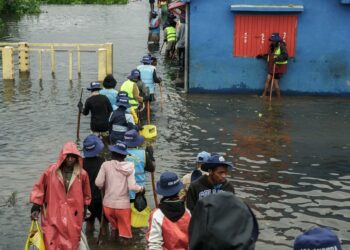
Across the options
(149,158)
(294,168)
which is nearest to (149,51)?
(294,168)

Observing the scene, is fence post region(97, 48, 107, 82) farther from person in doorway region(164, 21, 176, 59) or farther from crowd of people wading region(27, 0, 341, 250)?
crowd of people wading region(27, 0, 341, 250)

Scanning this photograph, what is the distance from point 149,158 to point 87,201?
1.49 m

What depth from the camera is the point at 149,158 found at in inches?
322

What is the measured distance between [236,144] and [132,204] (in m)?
4.93

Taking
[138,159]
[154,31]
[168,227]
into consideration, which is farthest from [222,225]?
[154,31]

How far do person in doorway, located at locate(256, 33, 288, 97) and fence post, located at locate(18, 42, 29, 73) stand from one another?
24.2ft

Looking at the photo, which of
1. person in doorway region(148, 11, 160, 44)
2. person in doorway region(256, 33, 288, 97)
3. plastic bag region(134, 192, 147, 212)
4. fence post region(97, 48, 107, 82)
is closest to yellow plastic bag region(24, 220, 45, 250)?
plastic bag region(134, 192, 147, 212)

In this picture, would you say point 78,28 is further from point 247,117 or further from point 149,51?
point 247,117

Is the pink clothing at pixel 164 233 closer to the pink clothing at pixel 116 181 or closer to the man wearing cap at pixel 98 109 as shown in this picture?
the pink clothing at pixel 116 181

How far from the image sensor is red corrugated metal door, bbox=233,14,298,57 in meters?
16.8

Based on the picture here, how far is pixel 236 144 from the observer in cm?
1263

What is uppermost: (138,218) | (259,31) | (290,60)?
(259,31)

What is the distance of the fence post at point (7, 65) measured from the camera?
18141 mm

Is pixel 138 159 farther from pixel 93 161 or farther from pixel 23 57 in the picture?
pixel 23 57
